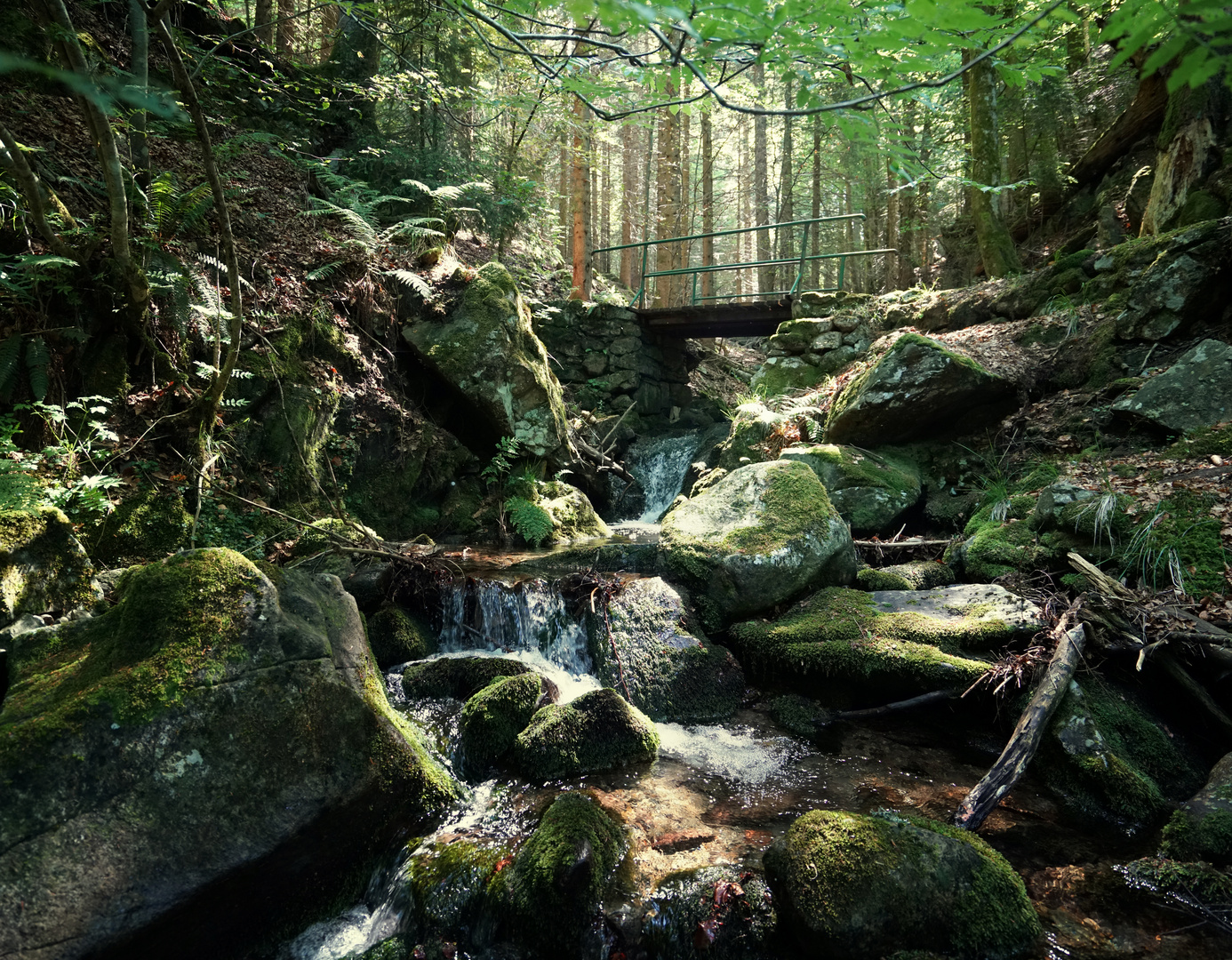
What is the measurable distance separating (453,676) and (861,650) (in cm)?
304

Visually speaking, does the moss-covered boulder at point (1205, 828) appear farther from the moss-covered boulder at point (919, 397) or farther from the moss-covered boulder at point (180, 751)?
the moss-covered boulder at point (919, 397)

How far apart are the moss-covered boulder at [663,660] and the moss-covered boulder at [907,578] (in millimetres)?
1575

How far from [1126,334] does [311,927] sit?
906cm

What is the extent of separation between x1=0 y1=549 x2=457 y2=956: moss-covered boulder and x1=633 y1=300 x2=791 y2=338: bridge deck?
424 inches

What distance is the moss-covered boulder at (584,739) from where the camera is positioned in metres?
3.89

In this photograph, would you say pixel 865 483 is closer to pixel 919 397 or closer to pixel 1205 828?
pixel 919 397

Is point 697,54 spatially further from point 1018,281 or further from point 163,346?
point 1018,281

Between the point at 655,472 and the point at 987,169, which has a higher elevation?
the point at 987,169

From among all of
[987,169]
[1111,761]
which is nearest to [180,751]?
[1111,761]

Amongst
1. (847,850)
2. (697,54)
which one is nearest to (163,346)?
(697,54)

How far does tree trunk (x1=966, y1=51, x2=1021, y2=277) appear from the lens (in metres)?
9.76

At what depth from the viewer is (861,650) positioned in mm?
4527

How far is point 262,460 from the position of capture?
20.3 feet

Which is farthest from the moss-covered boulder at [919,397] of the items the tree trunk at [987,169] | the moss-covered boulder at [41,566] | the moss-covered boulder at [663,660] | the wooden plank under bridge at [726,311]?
the moss-covered boulder at [41,566]
